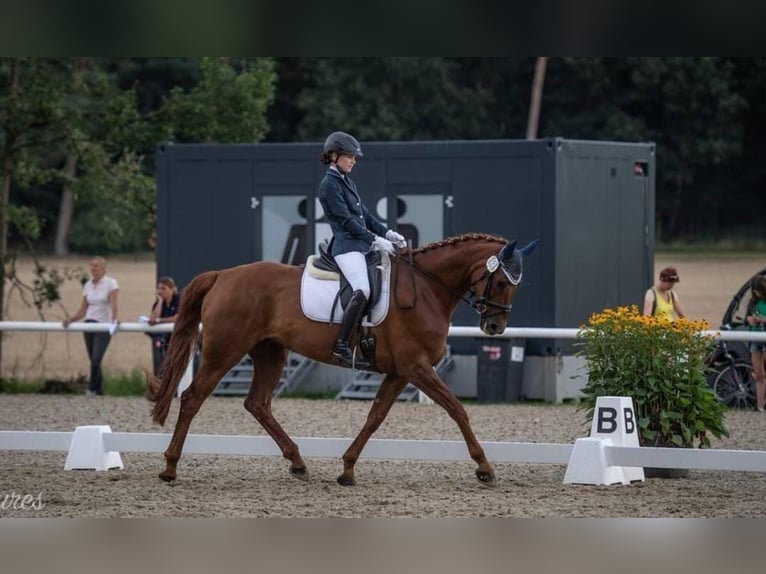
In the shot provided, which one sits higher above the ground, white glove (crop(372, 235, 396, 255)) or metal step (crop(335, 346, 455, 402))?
white glove (crop(372, 235, 396, 255))

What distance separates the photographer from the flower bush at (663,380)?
9906 mm

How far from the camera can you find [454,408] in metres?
9.44

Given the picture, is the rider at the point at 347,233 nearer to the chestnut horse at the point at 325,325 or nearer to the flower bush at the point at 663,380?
the chestnut horse at the point at 325,325

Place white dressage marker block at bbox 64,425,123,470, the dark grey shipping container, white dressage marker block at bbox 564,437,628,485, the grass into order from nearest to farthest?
1. white dressage marker block at bbox 564,437,628,485
2. white dressage marker block at bbox 64,425,123,470
3. the dark grey shipping container
4. the grass

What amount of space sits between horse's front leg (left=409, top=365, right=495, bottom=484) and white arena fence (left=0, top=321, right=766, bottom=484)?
146 mm

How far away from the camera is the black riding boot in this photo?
31.5 ft

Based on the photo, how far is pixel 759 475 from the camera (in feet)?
34.1

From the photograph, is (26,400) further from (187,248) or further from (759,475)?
(759,475)

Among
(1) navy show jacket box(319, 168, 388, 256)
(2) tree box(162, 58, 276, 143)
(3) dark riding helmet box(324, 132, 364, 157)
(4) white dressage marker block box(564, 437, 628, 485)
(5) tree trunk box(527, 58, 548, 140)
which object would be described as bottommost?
(4) white dressage marker block box(564, 437, 628, 485)

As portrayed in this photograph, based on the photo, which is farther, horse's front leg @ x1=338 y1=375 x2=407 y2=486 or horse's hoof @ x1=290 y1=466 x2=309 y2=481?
horse's hoof @ x1=290 y1=466 x2=309 y2=481

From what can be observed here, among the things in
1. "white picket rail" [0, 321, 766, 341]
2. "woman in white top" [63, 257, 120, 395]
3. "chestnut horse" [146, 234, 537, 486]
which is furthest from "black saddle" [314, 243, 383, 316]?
"woman in white top" [63, 257, 120, 395]

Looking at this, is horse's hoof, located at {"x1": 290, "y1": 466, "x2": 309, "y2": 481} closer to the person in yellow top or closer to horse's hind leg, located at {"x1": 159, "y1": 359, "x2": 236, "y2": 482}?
horse's hind leg, located at {"x1": 159, "y1": 359, "x2": 236, "y2": 482}
